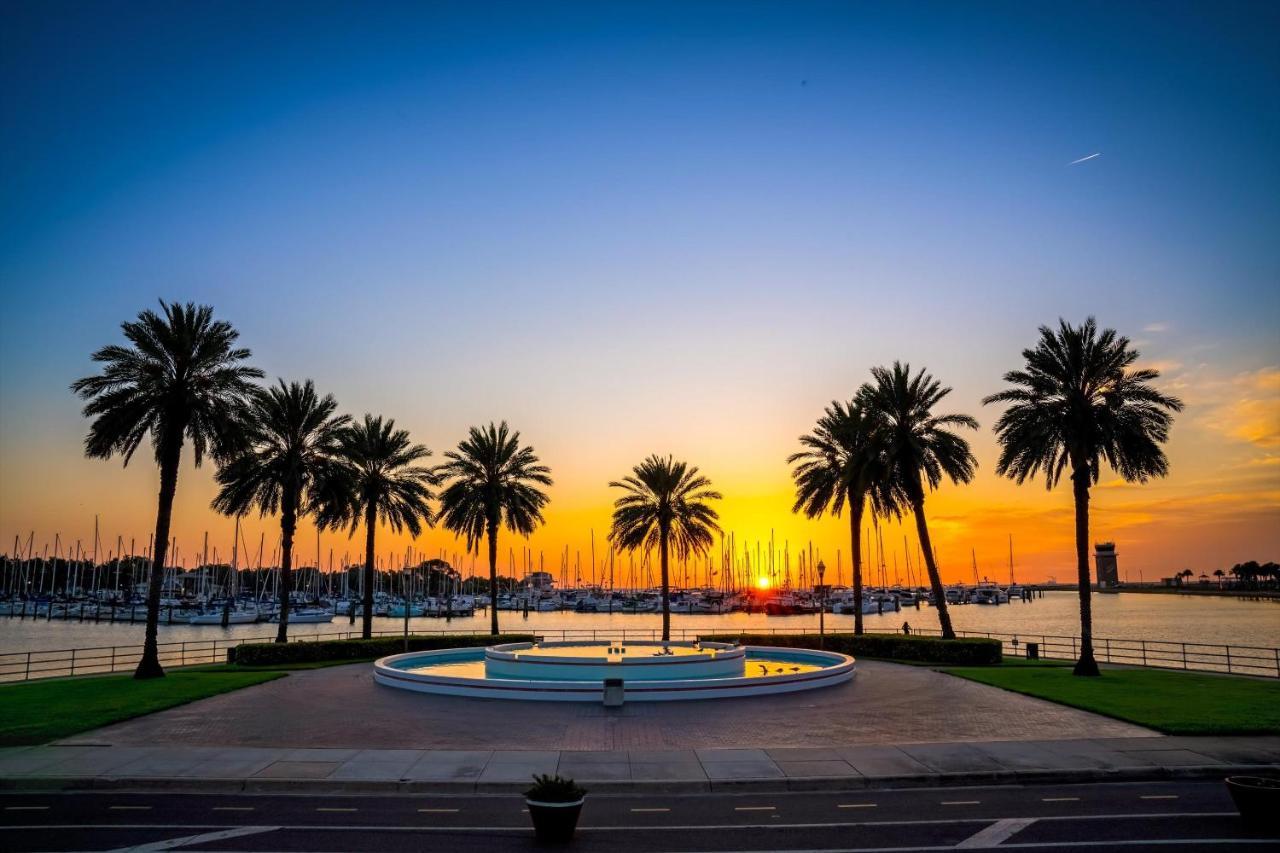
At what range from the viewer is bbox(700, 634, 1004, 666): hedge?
42.4 meters

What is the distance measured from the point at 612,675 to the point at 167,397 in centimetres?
2412

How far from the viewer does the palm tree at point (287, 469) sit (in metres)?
48.2

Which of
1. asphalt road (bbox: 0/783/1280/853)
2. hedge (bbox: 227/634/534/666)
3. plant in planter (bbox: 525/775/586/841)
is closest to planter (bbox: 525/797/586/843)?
plant in planter (bbox: 525/775/586/841)

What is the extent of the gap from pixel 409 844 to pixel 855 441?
4387 cm

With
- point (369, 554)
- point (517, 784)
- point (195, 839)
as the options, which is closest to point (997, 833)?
point (517, 784)

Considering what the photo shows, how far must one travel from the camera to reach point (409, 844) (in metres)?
13.9

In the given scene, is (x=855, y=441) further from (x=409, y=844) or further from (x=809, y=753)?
(x=409, y=844)

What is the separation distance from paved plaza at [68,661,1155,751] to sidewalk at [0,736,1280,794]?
3.80 feet

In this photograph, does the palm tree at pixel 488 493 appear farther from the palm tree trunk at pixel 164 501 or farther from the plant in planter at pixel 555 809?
the plant in planter at pixel 555 809

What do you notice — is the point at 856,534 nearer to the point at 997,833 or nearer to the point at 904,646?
the point at 904,646

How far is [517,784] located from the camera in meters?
17.8

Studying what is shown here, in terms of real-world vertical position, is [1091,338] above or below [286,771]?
above

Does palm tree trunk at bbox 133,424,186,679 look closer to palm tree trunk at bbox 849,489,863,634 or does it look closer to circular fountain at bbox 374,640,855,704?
circular fountain at bbox 374,640,855,704

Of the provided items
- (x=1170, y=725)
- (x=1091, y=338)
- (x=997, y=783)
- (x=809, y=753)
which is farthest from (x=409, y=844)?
(x=1091, y=338)
